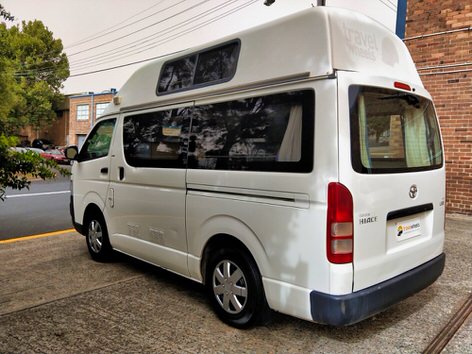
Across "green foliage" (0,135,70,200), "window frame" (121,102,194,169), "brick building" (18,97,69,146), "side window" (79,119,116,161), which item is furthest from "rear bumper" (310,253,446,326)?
"brick building" (18,97,69,146)

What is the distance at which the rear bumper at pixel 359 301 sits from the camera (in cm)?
271

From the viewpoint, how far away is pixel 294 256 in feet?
9.53

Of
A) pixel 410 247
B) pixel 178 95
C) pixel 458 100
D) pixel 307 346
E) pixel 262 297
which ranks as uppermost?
pixel 458 100

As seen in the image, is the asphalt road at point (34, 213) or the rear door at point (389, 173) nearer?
the rear door at point (389, 173)

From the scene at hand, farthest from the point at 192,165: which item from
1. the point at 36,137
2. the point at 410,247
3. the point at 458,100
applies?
the point at 36,137

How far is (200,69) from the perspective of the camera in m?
3.86

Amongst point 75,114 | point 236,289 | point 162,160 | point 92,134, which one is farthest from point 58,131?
point 236,289

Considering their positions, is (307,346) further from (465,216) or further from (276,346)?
(465,216)

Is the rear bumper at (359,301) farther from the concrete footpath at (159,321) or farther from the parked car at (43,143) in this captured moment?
the parked car at (43,143)

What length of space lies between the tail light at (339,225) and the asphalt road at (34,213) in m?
5.71

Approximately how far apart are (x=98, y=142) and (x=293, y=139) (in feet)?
10.8

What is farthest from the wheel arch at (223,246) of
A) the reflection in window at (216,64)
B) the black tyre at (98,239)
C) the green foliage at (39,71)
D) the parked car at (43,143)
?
the parked car at (43,143)

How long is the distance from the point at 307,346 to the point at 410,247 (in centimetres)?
113

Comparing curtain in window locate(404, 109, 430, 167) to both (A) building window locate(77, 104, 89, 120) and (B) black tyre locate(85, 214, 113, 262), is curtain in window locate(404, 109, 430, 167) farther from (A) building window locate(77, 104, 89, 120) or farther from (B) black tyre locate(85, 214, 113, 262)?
(A) building window locate(77, 104, 89, 120)
